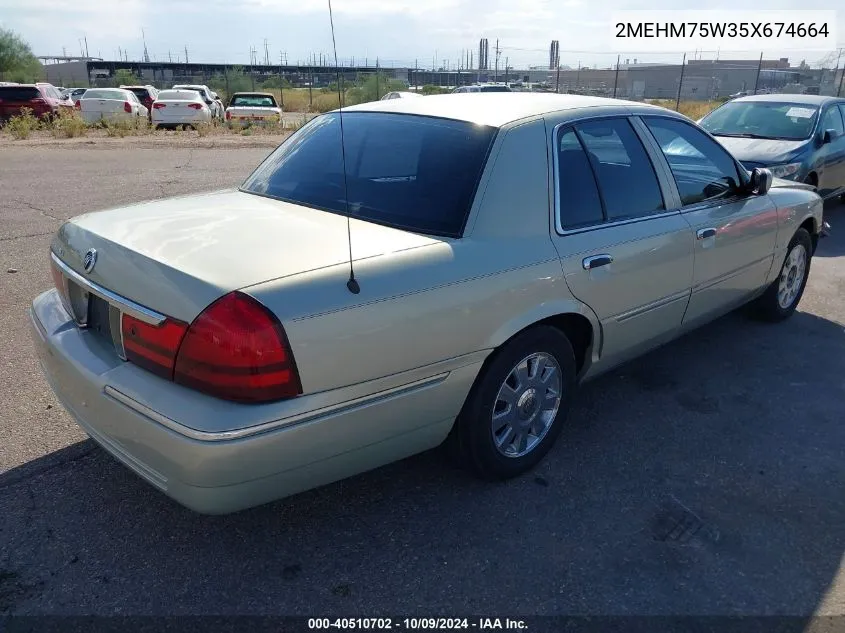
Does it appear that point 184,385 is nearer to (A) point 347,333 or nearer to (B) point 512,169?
(A) point 347,333

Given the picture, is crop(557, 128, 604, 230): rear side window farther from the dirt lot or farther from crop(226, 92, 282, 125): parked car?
crop(226, 92, 282, 125): parked car

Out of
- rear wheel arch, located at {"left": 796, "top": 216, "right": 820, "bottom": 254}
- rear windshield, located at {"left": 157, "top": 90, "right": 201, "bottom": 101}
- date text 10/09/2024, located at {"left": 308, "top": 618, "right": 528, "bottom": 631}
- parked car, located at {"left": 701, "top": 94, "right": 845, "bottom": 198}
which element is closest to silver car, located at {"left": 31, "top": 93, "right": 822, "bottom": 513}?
date text 10/09/2024, located at {"left": 308, "top": 618, "right": 528, "bottom": 631}

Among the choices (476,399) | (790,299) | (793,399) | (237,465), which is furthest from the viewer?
(790,299)

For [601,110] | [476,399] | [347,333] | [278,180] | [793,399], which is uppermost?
[601,110]

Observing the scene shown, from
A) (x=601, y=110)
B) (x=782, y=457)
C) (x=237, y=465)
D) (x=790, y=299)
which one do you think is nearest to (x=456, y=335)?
(x=237, y=465)

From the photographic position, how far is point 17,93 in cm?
1980

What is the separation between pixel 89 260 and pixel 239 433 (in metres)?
1.03

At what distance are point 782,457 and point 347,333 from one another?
244cm

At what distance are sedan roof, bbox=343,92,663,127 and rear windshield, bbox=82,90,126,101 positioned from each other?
20.2 metres

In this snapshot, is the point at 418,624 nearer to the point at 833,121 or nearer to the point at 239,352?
the point at 239,352

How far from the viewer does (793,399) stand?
4.14 m

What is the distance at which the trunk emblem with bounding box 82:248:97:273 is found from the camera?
265 cm

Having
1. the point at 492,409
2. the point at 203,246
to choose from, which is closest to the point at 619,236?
the point at 492,409

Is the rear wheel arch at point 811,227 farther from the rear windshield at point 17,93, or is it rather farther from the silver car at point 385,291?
the rear windshield at point 17,93
